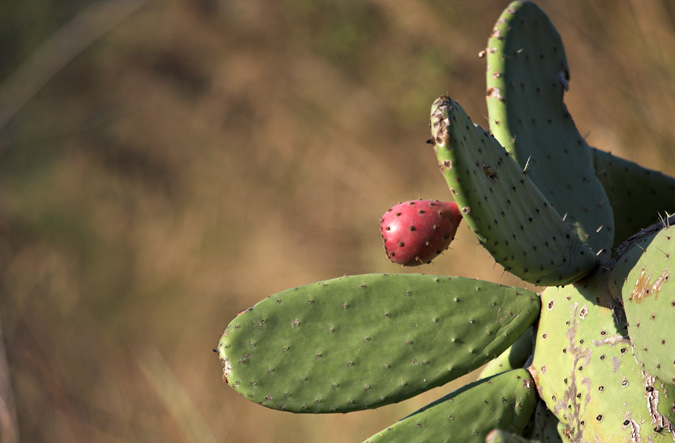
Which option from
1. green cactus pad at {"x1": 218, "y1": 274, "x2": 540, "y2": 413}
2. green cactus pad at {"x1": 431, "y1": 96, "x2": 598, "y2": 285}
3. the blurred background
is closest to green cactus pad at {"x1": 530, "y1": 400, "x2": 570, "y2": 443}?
green cactus pad at {"x1": 218, "y1": 274, "x2": 540, "y2": 413}

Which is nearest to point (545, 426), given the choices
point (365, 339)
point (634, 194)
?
point (365, 339)

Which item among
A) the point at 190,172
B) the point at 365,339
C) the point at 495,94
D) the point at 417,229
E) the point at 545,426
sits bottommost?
the point at 545,426

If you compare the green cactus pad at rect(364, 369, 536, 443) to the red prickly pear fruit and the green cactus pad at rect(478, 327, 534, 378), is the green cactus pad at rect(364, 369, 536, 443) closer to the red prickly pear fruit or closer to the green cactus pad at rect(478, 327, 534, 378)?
the green cactus pad at rect(478, 327, 534, 378)

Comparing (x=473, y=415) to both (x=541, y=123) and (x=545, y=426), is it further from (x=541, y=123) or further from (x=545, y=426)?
(x=541, y=123)

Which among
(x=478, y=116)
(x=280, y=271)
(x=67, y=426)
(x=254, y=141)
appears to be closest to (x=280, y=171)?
(x=254, y=141)

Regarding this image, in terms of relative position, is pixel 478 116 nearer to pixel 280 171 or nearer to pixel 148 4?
pixel 280 171

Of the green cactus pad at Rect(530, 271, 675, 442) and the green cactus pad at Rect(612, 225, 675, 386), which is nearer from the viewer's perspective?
the green cactus pad at Rect(612, 225, 675, 386)
